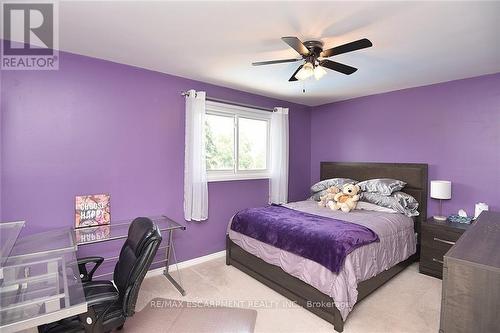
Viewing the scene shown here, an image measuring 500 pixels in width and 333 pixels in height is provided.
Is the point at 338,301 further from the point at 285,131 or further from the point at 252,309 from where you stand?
the point at 285,131

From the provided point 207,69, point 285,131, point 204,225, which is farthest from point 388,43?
point 204,225

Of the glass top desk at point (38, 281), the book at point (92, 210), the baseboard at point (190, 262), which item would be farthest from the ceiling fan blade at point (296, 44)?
the baseboard at point (190, 262)

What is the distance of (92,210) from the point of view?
8.66 feet

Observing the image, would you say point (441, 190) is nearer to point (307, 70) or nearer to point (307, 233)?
point (307, 233)

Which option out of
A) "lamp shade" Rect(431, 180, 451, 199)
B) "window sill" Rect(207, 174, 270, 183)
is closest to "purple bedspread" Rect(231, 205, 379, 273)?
"window sill" Rect(207, 174, 270, 183)

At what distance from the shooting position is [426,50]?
2338 mm

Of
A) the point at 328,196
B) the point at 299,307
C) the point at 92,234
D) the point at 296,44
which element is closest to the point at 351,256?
the point at 299,307

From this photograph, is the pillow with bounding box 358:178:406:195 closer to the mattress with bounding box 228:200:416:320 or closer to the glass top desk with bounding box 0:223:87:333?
the mattress with bounding box 228:200:416:320

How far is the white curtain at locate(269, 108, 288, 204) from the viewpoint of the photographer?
4.12m

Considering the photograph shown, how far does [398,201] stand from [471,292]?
225cm

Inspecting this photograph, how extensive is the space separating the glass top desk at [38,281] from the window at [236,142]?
6.29 ft

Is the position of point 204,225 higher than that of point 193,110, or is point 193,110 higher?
point 193,110

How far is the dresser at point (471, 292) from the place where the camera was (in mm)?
1160

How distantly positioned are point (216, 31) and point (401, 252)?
306 cm
